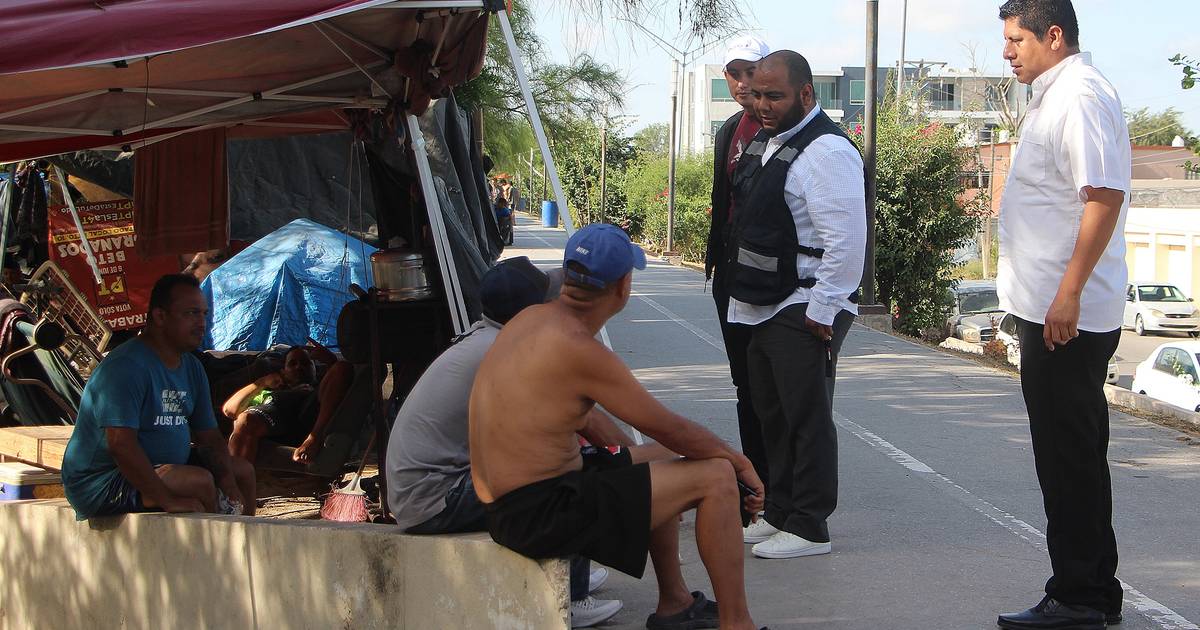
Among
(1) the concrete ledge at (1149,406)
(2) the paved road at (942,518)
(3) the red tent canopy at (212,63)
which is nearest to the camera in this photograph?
(3) the red tent canopy at (212,63)

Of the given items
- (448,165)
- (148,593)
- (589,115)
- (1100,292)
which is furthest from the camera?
(589,115)

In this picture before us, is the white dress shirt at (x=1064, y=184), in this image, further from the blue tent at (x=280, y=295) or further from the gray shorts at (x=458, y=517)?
the blue tent at (x=280, y=295)

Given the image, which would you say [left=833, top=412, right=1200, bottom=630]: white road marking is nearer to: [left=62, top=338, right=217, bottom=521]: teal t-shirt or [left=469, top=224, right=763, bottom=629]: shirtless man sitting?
[left=469, top=224, right=763, bottom=629]: shirtless man sitting

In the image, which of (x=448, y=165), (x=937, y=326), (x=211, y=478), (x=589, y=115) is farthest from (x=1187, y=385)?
(x=211, y=478)

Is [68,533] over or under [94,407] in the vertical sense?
under

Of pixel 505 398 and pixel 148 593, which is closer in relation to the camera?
pixel 505 398

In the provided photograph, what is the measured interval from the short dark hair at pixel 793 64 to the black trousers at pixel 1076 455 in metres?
1.48

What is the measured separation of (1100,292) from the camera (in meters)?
3.97

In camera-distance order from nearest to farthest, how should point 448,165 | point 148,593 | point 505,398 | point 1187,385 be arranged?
point 505,398, point 148,593, point 448,165, point 1187,385

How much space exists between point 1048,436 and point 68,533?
3.84 metres

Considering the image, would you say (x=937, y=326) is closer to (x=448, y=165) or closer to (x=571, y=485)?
(x=448, y=165)

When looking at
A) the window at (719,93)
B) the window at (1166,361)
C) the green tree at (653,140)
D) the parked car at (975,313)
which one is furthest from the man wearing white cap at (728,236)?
the window at (719,93)

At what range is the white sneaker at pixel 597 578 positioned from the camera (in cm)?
470

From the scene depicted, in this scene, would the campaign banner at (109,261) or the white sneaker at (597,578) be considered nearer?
the white sneaker at (597,578)
